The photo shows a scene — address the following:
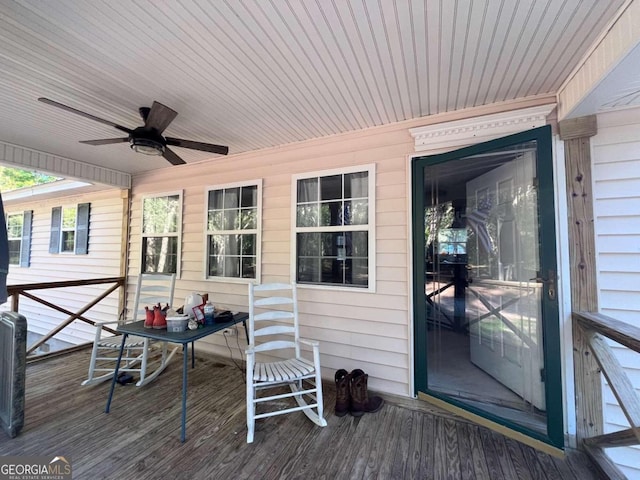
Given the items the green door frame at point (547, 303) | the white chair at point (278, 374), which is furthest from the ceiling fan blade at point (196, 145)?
the green door frame at point (547, 303)

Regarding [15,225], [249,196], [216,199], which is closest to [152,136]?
[249,196]

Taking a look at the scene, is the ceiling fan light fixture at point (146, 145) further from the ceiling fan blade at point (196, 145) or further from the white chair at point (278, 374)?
the white chair at point (278, 374)

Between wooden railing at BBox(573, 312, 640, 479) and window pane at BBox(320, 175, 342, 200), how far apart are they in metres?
2.15

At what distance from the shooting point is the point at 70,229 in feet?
17.8

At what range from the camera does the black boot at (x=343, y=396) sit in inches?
88.1

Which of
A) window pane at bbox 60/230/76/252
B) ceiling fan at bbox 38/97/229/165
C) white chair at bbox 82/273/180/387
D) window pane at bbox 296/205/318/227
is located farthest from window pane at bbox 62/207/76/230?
window pane at bbox 296/205/318/227

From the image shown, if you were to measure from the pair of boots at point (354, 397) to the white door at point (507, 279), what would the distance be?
999 millimetres

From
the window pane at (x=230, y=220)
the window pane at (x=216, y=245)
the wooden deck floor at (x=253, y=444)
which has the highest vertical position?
the window pane at (x=230, y=220)

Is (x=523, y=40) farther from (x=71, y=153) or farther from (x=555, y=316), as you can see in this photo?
(x=71, y=153)

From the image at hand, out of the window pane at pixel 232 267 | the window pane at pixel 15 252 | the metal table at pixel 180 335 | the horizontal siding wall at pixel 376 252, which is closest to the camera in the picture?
the metal table at pixel 180 335

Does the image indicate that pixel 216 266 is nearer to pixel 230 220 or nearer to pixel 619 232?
pixel 230 220

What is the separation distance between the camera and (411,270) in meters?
2.45

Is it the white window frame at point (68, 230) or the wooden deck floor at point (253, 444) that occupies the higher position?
the white window frame at point (68, 230)

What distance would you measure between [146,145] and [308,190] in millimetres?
1554
